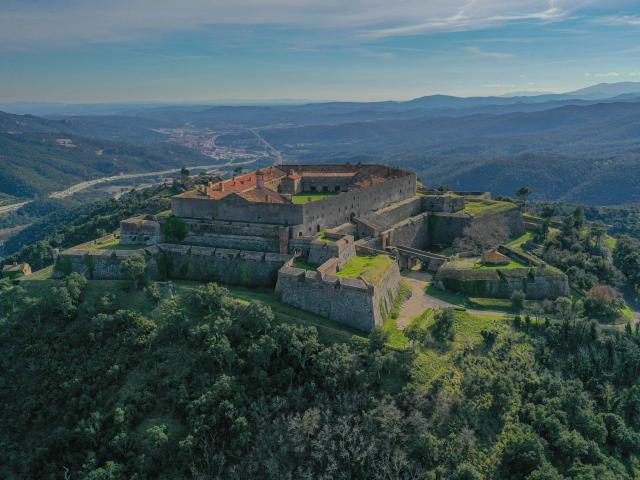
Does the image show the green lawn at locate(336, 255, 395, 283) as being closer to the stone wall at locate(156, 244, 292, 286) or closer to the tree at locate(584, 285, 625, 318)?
the stone wall at locate(156, 244, 292, 286)

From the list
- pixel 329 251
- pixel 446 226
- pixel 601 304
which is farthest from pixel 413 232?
pixel 601 304

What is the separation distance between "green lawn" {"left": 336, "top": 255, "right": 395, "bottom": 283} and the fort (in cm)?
9

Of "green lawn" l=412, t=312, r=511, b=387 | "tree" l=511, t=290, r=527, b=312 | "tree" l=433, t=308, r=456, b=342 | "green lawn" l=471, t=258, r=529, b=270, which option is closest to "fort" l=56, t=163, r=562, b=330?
"green lawn" l=471, t=258, r=529, b=270

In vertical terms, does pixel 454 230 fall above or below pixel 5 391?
above

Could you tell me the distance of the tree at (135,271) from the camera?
151 ft

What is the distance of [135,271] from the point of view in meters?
46.2

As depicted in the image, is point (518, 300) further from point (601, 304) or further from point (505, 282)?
point (601, 304)

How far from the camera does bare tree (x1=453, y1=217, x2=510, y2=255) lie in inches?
2398

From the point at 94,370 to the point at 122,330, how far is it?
4.01m

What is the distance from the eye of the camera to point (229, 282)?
50.2 meters

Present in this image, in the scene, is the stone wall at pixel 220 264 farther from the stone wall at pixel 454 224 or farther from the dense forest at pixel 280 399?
the stone wall at pixel 454 224

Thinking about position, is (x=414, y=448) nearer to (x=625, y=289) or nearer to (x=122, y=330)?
(x=122, y=330)

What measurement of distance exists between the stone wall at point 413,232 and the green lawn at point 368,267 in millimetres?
9787

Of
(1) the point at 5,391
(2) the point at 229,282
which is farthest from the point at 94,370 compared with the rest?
(2) the point at 229,282
